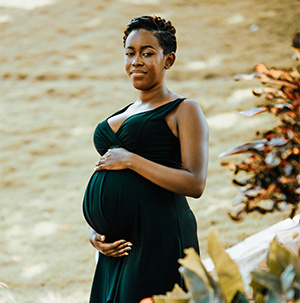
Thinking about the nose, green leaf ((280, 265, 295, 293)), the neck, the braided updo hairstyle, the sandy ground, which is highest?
the braided updo hairstyle

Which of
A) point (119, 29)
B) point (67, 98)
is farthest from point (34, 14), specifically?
point (67, 98)

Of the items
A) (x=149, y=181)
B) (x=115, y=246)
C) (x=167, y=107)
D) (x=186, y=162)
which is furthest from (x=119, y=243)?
(x=167, y=107)

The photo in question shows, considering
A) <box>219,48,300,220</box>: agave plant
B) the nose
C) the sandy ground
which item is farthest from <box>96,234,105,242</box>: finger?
the sandy ground

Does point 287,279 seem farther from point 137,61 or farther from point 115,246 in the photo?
point 137,61

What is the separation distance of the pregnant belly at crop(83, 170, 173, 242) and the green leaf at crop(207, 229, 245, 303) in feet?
2.57

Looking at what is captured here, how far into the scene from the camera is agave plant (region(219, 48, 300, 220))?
2639mm

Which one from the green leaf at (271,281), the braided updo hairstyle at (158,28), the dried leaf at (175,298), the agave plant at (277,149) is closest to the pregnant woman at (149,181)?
the braided updo hairstyle at (158,28)

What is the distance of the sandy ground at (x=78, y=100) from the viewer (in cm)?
442

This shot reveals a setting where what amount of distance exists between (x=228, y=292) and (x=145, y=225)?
795mm

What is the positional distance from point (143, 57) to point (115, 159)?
436mm

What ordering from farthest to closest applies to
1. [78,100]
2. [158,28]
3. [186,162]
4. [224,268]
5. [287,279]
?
1. [78,100]
2. [158,28]
3. [186,162]
4. [224,268]
5. [287,279]

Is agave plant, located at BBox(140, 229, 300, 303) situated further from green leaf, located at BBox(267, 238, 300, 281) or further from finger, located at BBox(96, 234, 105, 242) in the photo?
finger, located at BBox(96, 234, 105, 242)

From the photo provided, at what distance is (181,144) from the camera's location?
5.05 feet

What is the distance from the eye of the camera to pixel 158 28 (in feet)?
5.32
